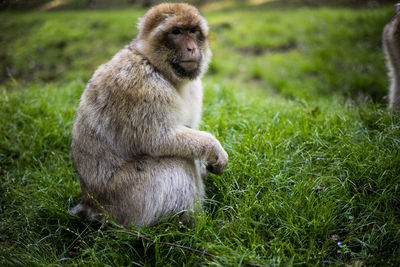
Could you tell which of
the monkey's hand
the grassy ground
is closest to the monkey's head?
the monkey's hand

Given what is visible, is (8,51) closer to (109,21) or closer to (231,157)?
(109,21)

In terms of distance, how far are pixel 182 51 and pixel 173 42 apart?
4.9 inches

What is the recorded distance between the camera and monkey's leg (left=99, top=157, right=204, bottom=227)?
259cm

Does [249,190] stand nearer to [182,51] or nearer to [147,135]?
[147,135]

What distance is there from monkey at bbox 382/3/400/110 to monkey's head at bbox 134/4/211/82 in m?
2.35

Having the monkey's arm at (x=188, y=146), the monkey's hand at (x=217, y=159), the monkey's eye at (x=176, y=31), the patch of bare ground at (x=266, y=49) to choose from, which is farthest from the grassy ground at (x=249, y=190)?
the patch of bare ground at (x=266, y=49)

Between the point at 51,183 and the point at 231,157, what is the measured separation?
206cm

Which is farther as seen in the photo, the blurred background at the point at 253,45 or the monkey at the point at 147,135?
the blurred background at the point at 253,45

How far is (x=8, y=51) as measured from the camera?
7.48 m

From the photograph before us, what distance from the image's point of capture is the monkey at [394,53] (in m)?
3.47

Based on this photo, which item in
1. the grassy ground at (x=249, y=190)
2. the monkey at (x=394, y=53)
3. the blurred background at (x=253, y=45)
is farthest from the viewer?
the blurred background at (x=253, y=45)

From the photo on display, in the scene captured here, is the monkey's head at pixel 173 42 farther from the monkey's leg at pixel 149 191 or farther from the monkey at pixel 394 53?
the monkey at pixel 394 53

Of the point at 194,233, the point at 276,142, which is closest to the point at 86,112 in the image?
the point at 194,233

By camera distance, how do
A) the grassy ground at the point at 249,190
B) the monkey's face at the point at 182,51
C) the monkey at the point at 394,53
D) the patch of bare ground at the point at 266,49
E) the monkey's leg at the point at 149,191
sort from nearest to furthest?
the grassy ground at the point at 249,190 < the monkey's leg at the point at 149,191 < the monkey's face at the point at 182,51 < the monkey at the point at 394,53 < the patch of bare ground at the point at 266,49
